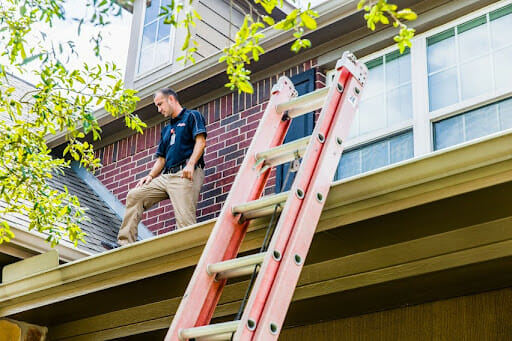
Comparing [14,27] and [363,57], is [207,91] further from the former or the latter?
[14,27]

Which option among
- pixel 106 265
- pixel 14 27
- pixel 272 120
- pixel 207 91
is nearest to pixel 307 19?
pixel 272 120

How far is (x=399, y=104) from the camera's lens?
6.38 m

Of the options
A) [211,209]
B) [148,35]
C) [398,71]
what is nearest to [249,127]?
[211,209]

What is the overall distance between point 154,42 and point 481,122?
440 cm

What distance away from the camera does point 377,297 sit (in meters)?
4.43

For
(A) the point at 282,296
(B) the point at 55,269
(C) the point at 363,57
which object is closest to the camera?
(A) the point at 282,296

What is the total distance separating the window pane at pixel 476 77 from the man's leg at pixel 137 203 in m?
2.58

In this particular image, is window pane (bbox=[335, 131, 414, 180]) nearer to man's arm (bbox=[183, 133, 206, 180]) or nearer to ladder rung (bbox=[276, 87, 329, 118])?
man's arm (bbox=[183, 133, 206, 180])

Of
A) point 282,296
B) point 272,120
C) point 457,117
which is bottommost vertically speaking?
point 282,296

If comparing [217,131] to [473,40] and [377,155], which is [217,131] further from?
[473,40]

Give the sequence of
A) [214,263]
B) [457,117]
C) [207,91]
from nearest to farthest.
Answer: [214,263]
[457,117]
[207,91]

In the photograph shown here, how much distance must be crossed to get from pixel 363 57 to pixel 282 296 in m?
3.86

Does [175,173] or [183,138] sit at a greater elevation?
[183,138]

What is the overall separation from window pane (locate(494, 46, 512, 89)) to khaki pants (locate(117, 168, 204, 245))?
2.52 meters
